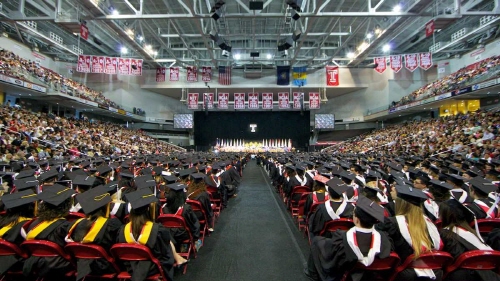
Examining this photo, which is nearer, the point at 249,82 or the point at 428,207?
the point at 428,207

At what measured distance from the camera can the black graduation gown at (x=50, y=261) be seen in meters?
2.35

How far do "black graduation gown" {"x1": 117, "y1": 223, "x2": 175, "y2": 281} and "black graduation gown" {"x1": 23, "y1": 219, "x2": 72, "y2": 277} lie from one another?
2.00 ft

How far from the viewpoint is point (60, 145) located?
554 inches

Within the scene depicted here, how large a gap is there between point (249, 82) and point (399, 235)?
2818cm

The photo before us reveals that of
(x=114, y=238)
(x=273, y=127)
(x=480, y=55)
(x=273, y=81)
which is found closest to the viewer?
(x=114, y=238)

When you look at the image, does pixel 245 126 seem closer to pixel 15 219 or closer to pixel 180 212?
pixel 180 212

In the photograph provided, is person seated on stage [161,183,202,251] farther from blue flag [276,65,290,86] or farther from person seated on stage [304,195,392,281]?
blue flag [276,65,290,86]

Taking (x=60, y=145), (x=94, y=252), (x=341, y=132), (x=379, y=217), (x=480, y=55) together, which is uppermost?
(x=480, y=55)

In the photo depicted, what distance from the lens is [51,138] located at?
47.6 ft

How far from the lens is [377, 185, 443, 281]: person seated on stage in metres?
2.18

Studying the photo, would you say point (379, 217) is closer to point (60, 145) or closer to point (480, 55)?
point (60, 145)

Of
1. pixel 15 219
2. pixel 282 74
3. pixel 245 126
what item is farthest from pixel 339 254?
pixel 245 126

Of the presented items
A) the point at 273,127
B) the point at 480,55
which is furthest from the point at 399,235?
the point at 273,127

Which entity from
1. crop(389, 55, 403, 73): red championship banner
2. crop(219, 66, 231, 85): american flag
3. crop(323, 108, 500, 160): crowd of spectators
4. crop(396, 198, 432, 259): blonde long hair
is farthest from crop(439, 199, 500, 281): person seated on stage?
crop(219, 66, 231, 85): american flag
